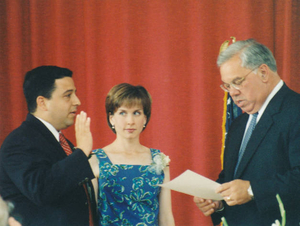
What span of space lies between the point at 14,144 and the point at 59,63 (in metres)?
1.53

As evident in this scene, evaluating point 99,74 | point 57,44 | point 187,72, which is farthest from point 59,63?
point 187,72

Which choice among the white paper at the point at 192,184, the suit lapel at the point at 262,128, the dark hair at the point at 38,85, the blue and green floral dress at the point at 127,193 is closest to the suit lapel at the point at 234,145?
the suit lapel at the point at 262,128

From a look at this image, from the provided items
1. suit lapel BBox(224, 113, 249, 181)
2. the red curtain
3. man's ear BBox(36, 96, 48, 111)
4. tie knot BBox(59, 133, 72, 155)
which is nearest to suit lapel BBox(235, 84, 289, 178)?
suit lapel BBox(224, 113, 249, 181)

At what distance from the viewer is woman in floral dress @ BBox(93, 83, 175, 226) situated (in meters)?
1.89

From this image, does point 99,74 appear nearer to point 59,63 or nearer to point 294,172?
point 59,63

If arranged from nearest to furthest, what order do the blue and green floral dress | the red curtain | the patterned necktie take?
1. the patterned necktie
2. the blue and green floral dress
3. the red curtain

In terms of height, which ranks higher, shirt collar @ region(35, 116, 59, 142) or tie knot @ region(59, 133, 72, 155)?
shirt collar @ region(35, 116, 59, 142)

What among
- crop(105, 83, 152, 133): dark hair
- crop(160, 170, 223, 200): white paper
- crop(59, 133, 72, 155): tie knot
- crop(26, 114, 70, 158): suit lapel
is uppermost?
crop(105, 83, 152, 133): dark hair

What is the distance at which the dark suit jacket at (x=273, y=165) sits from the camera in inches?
58.2

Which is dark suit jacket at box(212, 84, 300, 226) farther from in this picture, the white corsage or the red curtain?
the red curtain

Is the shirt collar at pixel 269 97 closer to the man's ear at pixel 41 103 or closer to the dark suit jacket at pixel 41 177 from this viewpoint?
the dark suit jacket at pixel 41 177

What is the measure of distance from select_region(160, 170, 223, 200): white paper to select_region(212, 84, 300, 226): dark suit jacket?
0.59ft

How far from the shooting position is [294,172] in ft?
4.82

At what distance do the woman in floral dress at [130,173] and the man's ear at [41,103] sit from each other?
1.19ft
